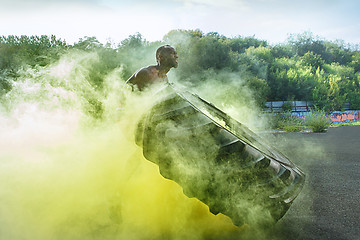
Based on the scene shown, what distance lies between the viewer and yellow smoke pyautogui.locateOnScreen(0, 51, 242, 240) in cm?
251

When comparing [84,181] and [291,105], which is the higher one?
[84,181]

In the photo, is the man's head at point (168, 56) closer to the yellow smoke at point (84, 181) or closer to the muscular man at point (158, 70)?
the muscular man at point (158, 70)

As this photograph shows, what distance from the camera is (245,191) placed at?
1.95m

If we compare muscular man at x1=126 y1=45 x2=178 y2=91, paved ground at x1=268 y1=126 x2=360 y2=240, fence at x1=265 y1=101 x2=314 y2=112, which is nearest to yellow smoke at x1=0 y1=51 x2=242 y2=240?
muscular man at x1=126 y1=45 x2=178 y2=91

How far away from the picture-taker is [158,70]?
3084 millimetres

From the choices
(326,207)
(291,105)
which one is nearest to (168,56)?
(326,207)

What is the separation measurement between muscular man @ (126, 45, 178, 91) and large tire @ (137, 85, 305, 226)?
952mm

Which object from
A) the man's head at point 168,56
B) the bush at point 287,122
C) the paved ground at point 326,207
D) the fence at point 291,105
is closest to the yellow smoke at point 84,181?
the man's head at point 168,56

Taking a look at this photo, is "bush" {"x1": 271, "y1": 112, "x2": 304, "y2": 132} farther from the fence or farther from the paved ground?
the paved ground

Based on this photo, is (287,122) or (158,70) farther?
(287,122)

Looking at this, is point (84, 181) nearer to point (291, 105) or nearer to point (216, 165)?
point (216, 165)

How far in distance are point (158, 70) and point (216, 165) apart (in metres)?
1.55

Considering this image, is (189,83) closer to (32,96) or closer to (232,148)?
(32,96)

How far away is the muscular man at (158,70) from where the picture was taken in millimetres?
3024
